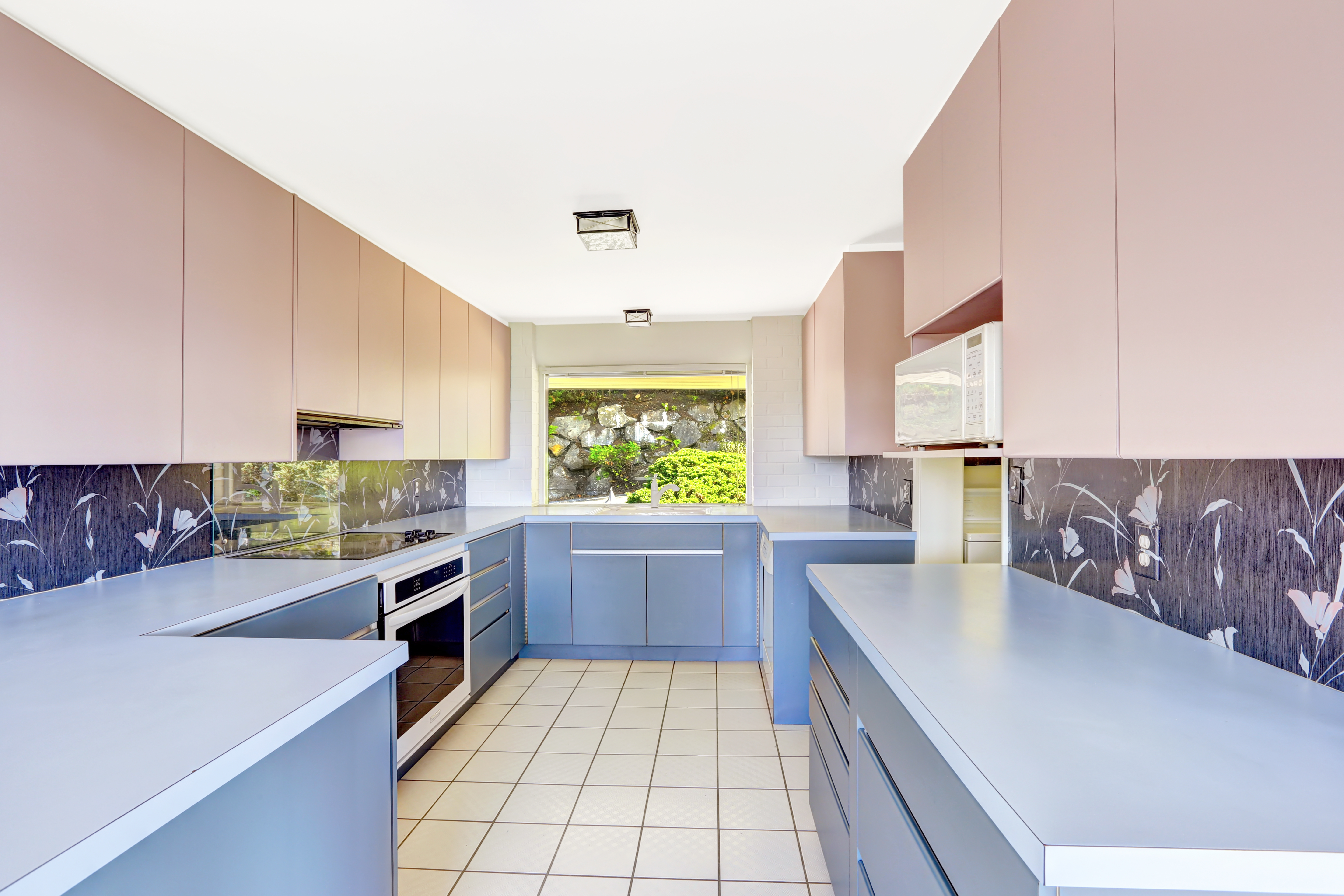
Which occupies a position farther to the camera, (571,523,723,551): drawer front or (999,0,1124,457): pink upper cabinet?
(571,523,723,551): drawer front

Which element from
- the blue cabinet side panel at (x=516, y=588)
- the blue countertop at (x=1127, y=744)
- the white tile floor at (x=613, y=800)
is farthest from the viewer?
the blue cabinet side panel at (x=516, y=588)

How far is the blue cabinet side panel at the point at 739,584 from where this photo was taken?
3.49m

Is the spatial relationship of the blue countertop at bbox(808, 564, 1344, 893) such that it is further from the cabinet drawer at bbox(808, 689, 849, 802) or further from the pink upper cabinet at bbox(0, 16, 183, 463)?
the pink upper cabinet at bbox(0, 16, 183, 463)

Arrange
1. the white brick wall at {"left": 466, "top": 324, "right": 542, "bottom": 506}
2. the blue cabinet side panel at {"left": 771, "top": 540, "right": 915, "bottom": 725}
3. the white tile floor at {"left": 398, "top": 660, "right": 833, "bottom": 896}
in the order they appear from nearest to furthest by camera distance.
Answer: the white tile floor at {"left": 398, "top": 660, "right": 833, "bottom": 896}, the blue cabinet side panel at {"left": 771, "top": 540, "right": 915, "bottom": 725}, the white brick wall at {"left": 466, "top": 324, "right": 542, "bottom": 506}

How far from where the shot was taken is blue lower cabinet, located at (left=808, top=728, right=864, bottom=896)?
54.7 inches

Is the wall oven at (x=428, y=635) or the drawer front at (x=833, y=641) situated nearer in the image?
the drawer front at (x=833, y=641)

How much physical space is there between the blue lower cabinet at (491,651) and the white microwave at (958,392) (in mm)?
2248

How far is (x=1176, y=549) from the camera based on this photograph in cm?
121

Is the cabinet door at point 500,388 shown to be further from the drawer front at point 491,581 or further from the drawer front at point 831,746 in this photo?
the drawer front at point 831,746

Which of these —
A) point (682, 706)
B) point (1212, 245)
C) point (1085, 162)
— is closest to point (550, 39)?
point (1085, 162)

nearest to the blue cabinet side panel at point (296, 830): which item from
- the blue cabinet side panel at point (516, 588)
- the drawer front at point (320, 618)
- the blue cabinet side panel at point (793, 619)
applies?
the drawer front at point (320, 618)

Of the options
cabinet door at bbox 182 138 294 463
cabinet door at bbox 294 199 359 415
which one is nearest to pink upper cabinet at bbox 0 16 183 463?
cabinet door at bbox 182 138 294 463

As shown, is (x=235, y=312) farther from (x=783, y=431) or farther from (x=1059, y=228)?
(x=783, y=431)

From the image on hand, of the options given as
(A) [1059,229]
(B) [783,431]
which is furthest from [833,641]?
(B) [783,431]
